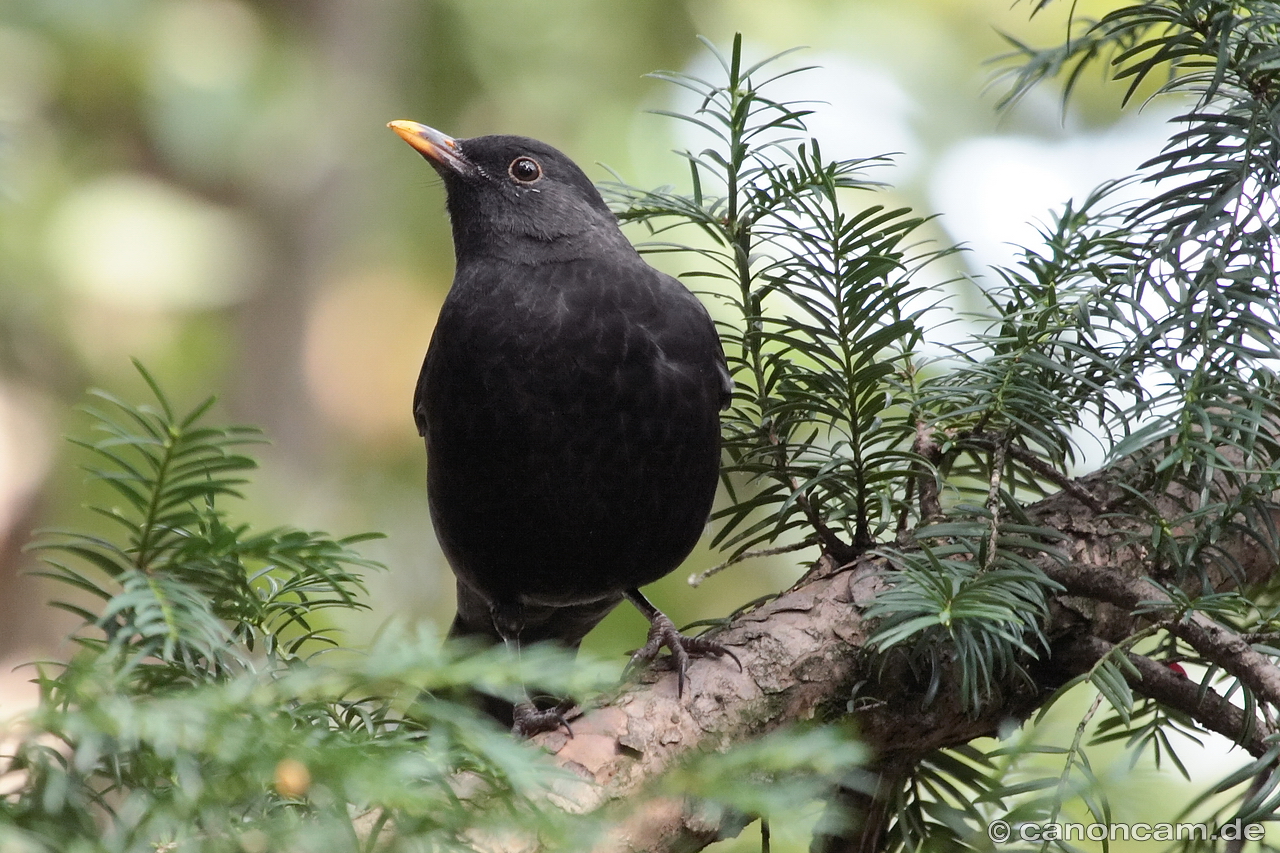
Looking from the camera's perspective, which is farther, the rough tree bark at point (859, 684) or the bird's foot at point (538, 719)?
the bird's foot at point (538, 719)

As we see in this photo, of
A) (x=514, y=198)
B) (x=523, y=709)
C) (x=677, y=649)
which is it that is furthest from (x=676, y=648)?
(x=514, y=198)

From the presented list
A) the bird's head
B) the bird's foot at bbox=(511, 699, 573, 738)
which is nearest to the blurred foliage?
the bird's foot at bbox=(511, 699, 573, 738)

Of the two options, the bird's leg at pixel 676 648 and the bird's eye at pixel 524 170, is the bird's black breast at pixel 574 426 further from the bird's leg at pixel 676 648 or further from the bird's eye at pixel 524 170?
the bird's eye at pixel 524 170

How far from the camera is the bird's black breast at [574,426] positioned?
8.71 ft

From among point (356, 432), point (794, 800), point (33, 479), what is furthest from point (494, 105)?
point (794, 800)

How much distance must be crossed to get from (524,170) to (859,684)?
2.09 metres

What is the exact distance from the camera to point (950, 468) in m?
2.26

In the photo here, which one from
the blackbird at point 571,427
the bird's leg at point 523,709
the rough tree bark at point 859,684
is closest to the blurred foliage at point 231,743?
the bird's leg at point 523,709

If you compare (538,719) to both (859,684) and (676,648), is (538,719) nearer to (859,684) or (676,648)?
(676,648)

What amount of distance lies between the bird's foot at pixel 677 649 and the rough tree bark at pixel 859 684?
2cm

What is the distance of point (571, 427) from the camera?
8.66 feet

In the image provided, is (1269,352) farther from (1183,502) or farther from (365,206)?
(365,206)

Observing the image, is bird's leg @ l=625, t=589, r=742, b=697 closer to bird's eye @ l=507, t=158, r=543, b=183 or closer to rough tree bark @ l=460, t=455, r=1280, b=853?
rough tree bark @ l=460, t=455, r=1280, b=853

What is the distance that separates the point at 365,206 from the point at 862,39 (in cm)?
310
